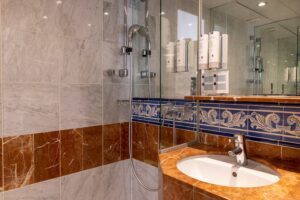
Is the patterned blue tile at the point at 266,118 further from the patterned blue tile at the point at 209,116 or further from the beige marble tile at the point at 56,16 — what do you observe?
the beige marble tile at the point at 56,16

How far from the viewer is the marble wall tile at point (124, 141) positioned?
6.36ft

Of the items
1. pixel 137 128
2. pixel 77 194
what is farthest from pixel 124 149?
pixel 77 194

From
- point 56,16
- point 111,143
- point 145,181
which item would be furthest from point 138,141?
point 56,16

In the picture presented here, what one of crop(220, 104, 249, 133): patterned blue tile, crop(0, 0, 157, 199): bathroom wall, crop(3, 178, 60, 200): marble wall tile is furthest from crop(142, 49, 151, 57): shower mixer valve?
crop(3, 178, 60, 200): marble wall tile

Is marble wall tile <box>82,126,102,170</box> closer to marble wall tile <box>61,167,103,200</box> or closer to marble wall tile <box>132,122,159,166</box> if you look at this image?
marble wall tile <box>61,167,103,200</box>

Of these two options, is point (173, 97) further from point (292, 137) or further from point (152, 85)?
point (292, 137)

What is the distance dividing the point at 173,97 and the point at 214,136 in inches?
15.1

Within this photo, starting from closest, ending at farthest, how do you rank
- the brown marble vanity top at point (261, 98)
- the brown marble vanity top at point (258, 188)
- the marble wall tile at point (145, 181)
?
the brown marble vanity top at point (258, 188)
the brown marble vanity top at point (261, 98)
the marble wall tile at point (145, 181)

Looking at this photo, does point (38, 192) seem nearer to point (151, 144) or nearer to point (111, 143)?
point (111, 143)

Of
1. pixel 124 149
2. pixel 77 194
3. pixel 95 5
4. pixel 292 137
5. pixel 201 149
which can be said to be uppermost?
pixel 95 5

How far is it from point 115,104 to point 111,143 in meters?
0.35

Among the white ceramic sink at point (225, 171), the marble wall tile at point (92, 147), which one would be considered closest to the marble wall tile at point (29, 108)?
the marble wall tile at point (92, 147)

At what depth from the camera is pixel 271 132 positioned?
1103 mm

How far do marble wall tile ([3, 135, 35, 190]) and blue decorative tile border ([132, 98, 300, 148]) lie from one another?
3.06 ft
